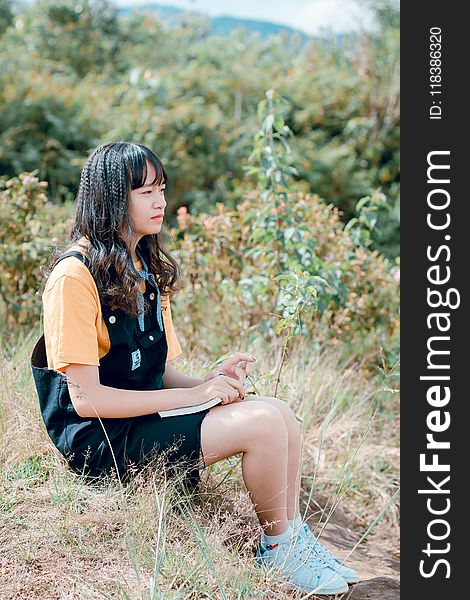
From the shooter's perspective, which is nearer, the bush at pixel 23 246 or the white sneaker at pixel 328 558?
the white sneaker at pixel 328 558

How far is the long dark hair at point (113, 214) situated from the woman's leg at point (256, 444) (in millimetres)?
483

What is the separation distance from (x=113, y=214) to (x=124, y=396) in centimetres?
61

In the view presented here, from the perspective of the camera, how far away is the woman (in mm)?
2771

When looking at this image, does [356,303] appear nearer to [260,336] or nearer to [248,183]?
[260,336]

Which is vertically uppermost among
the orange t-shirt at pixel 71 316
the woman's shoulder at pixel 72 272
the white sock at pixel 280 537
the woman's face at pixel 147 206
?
the woman's face at pixel 147 206

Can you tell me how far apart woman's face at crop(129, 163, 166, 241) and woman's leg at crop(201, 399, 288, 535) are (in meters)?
0.67

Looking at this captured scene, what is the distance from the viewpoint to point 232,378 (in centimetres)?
294

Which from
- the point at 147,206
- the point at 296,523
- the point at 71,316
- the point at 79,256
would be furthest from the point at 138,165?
the point at 296,523

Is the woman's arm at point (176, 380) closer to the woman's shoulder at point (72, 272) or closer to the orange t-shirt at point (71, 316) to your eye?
the orange t-shirt at point (71, 316)

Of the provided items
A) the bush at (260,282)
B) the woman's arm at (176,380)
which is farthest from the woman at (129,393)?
the bush at (260,282)

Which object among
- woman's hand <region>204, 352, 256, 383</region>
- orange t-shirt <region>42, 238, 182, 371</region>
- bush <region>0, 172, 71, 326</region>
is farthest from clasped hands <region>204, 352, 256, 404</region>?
bush <region>0, 172, 71, 326</region>

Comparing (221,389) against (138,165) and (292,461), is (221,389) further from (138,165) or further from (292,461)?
(138,165)

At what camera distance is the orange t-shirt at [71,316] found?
2713 mm

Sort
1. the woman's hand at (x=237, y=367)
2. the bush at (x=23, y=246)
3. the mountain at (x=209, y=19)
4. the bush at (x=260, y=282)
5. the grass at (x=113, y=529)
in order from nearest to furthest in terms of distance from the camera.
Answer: the grass at (x=113, y=529) → the woman's hand at (x=237, y=367) → the bush at (x=23, y=246) → the bush at (x=260, y=282) → the mountain at (x=209, y=19)
